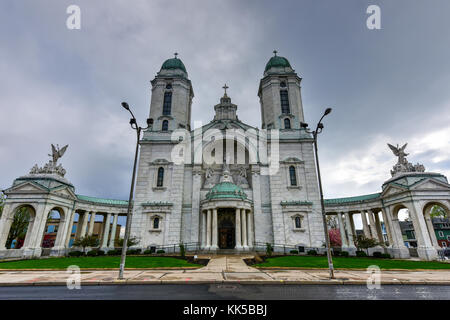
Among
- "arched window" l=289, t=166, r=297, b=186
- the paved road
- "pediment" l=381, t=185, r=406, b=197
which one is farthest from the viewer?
"arched window" l=289, t=166, r=297, b=186

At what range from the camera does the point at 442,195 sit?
25641 mm

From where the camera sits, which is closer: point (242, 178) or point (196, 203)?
point (196, 203)

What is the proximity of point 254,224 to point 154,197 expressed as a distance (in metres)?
15.4

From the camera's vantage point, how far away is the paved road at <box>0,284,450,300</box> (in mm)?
7973

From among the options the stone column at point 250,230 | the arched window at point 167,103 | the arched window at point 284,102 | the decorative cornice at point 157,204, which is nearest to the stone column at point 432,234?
the stone column at point 250,230

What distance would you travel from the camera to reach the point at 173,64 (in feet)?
140

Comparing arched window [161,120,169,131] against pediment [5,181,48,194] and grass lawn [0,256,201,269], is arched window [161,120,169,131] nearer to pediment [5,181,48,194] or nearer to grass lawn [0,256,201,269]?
pediment [5,181,48,194]

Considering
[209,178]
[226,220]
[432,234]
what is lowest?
[432,234]

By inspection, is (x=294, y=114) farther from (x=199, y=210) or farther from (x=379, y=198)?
(x=199, y=210)

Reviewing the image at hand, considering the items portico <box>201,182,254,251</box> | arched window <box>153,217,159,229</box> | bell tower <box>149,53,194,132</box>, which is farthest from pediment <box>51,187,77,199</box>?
portico <box>201,182,254,251</box>

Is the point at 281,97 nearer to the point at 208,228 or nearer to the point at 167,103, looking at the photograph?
the point at 167,103

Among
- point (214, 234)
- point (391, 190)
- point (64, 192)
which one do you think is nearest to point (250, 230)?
point (214, 234)

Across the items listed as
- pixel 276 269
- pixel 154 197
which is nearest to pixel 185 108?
pixel 154 197

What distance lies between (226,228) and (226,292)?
78.6 ft
